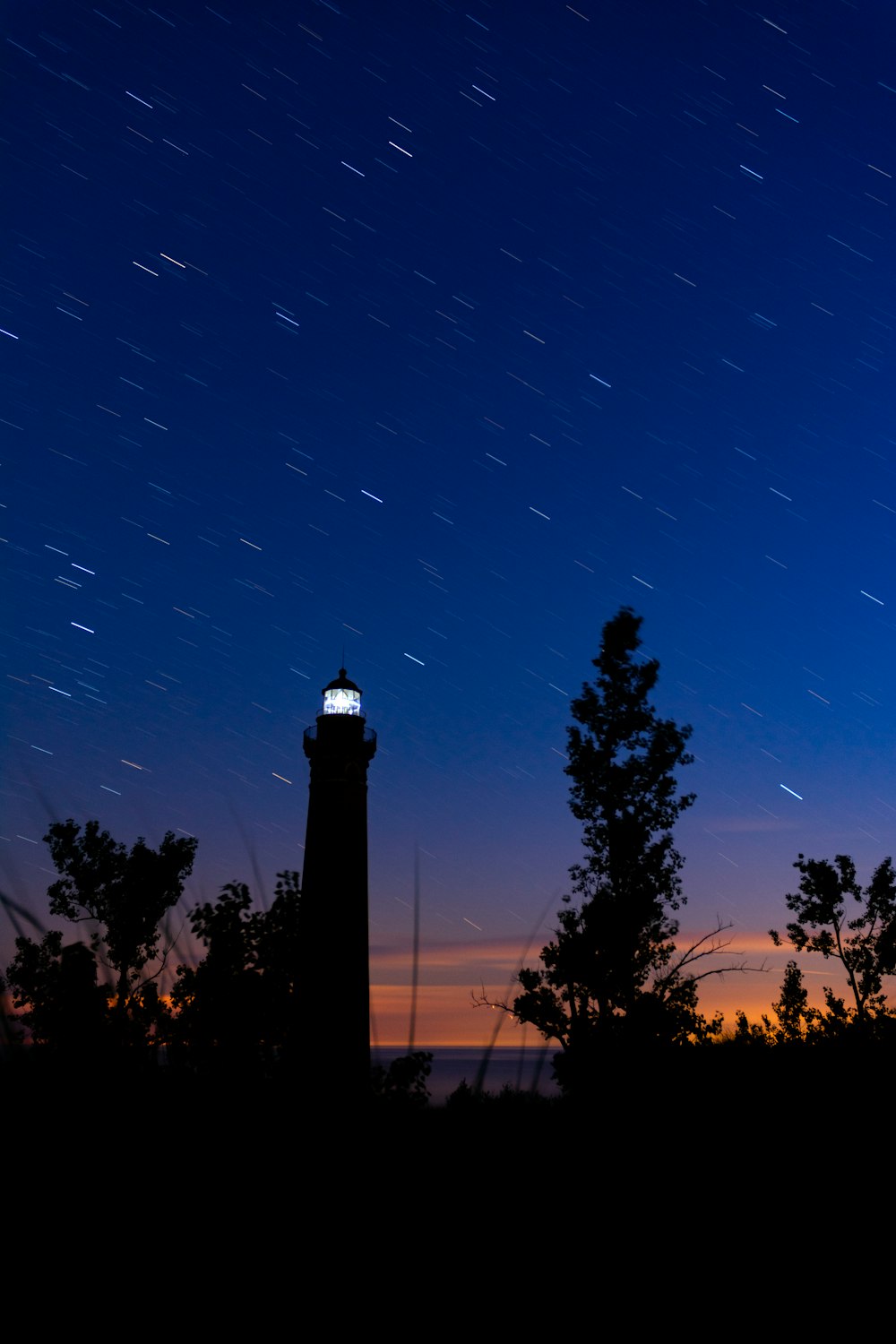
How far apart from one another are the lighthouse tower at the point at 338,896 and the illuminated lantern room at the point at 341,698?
255 mm

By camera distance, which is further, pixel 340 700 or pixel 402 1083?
pixel 340 700

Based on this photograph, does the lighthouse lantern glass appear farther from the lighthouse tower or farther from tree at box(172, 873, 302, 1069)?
tree at box(172, 873, 302, 1069)

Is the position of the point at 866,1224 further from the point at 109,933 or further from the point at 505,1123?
the point at 109,933

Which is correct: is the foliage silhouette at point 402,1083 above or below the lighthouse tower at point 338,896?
below

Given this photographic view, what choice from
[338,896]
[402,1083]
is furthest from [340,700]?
[402,1083]

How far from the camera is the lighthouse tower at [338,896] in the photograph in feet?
74.9

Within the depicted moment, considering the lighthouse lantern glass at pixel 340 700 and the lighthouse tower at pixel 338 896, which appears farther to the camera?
the lighthouse lantern glass at pixel 340 700

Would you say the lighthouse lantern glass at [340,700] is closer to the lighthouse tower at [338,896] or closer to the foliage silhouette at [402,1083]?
the lighthouse tower at [338,896]

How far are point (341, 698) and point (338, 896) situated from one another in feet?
20.1

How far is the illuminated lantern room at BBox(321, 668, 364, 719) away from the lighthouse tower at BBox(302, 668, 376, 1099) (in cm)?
25

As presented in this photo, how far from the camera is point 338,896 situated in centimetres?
2375

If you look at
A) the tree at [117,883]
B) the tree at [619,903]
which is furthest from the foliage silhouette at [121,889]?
the tree at [619,903]

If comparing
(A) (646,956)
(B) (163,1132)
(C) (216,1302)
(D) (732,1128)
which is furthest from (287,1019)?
(C) (216,1302)

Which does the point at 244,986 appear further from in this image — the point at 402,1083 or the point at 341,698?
the point at 341,698
